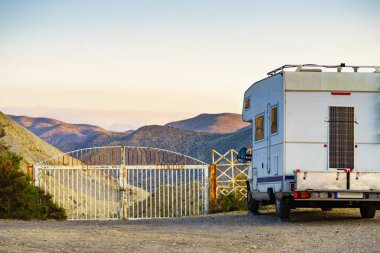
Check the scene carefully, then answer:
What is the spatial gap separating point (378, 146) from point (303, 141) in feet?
6.01

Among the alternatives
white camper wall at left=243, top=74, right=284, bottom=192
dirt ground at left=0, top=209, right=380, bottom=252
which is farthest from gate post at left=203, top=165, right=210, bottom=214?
dirt ground at left=0, top=209, right=380, bottom=252

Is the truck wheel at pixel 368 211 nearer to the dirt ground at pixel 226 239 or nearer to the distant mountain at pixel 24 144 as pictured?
the dirt ground at pixel 226 239

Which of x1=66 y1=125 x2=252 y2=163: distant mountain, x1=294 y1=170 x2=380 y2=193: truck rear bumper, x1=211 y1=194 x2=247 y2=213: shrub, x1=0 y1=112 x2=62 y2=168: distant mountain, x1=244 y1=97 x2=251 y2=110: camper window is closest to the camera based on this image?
x1=294 y1=170 x2=380 y2=193: truck rear bumper

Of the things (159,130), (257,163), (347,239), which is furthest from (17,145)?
(159,130)

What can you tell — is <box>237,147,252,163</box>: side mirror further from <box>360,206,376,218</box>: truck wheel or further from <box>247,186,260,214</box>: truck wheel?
<box>360,206,376,218</box>: truck wheel

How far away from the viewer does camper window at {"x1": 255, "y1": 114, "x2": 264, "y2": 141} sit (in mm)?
20397

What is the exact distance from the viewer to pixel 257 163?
2125 centimetres

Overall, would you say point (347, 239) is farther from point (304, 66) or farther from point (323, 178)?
point (304, 66)

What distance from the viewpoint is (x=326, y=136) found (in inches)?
734

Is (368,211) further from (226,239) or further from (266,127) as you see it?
(226,239)

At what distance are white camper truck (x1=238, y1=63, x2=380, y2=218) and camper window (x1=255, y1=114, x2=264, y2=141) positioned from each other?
4.25 ft

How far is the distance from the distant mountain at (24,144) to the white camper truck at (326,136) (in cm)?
2819

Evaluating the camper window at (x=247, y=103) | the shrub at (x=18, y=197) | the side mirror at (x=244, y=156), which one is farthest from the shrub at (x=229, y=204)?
the camper window at (x=247, y=103)

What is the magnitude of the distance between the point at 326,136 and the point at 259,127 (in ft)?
8.32
